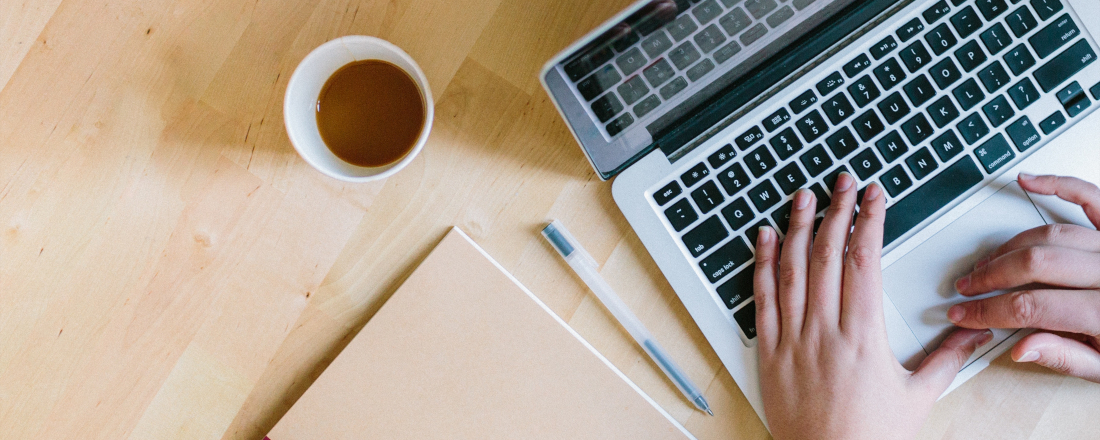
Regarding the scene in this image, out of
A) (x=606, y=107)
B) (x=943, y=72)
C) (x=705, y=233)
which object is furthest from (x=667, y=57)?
(x=943, y=72)

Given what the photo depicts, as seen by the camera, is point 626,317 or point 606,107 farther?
point 626,317

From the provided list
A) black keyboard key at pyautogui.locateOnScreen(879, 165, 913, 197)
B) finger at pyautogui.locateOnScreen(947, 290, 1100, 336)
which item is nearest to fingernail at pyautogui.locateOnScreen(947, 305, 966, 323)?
finger at pyautogui.locateOnScreen(947, 290, 1100, 336)

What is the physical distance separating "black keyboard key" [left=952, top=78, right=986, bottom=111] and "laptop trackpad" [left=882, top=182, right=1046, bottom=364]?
0.08 meters

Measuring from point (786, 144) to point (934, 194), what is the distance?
136 mm

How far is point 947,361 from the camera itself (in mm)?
525

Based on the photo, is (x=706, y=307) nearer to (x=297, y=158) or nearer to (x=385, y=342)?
(x=385, y=342)

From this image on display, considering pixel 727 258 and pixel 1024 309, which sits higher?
pixel 727 258

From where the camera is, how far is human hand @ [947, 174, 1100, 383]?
20.2 inches

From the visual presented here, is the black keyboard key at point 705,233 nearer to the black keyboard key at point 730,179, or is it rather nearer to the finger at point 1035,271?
the black keyboard key at point 730,179

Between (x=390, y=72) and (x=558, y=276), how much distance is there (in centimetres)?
23

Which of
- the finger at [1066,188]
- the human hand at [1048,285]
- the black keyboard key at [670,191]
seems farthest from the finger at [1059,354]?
the black keyboard key at [670,191]

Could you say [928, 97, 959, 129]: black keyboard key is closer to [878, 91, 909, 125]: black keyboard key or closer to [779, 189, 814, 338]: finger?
[878, 91, 909, 125]: black keyboard key

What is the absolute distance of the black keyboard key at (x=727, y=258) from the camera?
527 millimetres

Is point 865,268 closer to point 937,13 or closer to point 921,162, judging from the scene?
point 921,162
